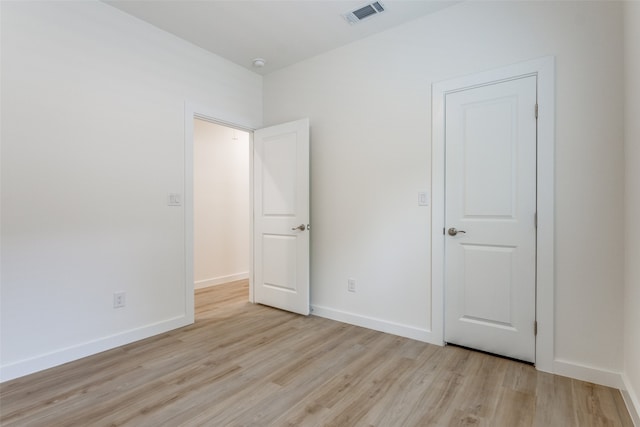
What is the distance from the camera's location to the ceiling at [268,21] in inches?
99.2

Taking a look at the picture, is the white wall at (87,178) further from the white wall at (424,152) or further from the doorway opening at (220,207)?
the doorway opening at (220,207)

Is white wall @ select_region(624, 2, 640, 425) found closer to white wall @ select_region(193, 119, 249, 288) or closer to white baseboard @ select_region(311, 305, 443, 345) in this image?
white baseboard @ select_region(311, 305, 443, 345)

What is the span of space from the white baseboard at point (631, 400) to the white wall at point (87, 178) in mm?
3219

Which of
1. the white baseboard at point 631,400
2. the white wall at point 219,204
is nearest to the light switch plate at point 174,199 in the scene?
the white wall at point 219,204

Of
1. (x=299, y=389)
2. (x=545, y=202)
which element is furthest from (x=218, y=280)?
(x=545, y=202)

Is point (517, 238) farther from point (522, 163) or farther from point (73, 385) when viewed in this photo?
point (73, 385)

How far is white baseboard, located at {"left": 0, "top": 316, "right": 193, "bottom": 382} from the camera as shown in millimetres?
2082

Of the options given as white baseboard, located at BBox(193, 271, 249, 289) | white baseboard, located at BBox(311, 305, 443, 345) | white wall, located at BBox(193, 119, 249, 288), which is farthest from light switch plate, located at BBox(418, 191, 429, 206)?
white baseboard, located at BBox(193, 271, 249, 289)

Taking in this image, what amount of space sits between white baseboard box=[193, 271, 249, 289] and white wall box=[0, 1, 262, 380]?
154 centimetres

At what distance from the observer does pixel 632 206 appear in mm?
1770

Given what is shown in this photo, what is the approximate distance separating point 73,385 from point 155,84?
2389 millimetres

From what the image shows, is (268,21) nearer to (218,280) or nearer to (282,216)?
(282,216)

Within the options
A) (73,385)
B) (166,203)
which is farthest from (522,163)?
(73,385)

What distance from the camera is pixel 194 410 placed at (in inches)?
69.0
